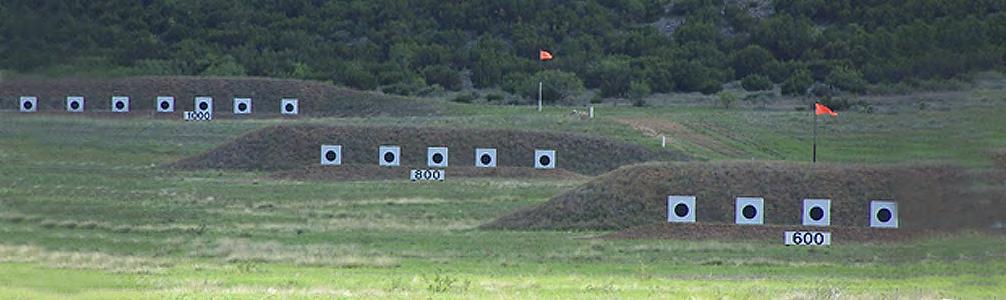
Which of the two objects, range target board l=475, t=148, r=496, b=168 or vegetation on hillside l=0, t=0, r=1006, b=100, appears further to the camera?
vegetation on hillside l=0, t=0, r=1006, b=100

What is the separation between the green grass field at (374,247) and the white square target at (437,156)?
118 inches

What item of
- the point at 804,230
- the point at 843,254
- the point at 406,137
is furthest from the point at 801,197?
the point at 406,137

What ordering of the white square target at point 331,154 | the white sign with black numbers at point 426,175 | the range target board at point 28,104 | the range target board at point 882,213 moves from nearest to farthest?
the range target board at point 882,213 → the white sign with black numbers at point 426,175 → the white square target at point 331,154 → the range target board at point 28,104

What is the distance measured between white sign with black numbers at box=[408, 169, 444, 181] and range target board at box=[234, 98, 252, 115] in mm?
19819

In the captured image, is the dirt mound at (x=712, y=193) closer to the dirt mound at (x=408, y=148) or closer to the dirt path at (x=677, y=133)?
the dirt mound at (x=408, y=148)

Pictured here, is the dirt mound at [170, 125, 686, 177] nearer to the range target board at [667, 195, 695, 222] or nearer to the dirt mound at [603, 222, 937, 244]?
the range target board at [667, 195, 695, 222]

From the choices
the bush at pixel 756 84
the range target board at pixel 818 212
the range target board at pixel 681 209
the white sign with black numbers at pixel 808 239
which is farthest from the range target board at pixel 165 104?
the white sign with black numbers at pixel 808 239

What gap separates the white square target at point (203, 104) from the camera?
6925 cm

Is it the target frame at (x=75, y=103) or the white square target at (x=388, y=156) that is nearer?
the white square target at (x=388, y=156)

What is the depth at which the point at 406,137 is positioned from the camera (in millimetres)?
54094

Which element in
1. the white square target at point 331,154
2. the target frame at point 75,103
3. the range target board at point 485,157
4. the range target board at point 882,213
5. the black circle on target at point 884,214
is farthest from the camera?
the target frame at point 75,103

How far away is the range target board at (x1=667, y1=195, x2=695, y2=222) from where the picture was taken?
37.4 meters

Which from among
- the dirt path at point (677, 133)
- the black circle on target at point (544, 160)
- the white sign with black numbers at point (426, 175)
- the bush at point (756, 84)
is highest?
the bush at point (756, 84)

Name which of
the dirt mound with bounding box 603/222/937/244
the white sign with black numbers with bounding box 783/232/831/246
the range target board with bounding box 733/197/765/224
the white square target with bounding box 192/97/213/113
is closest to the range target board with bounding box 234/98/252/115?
the white square target with bounding box 192/97/213/113
